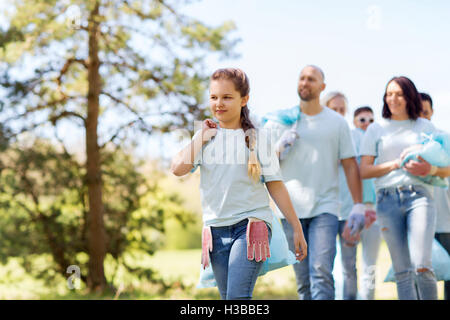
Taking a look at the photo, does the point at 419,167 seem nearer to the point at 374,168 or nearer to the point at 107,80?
the point at 374,168

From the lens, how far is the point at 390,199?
13.9 ft

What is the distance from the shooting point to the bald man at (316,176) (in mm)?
4043

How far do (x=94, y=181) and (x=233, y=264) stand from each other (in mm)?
6406

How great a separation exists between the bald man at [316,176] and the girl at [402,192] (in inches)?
8.7

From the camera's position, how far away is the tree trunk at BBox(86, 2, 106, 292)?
873 centimetres

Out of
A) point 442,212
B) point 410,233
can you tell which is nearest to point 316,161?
point 410,233

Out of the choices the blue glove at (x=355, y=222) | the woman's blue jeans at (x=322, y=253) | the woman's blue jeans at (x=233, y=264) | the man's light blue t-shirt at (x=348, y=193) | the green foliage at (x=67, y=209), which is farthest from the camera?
the green foliage at (x=67, y=209)

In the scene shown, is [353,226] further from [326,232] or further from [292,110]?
[292,110]

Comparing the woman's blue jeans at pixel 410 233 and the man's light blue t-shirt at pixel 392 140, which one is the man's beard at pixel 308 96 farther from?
the woman's blue jeans at pixel 410 233

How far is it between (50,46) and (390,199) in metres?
6.46

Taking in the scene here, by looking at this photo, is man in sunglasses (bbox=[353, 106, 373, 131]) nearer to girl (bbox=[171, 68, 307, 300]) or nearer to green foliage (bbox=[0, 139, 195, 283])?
girl (bbox=[171, 68, 307, 300])

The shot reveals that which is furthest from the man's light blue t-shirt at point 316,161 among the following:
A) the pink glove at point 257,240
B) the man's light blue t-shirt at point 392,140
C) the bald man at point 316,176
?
the pink glove at point 257,240

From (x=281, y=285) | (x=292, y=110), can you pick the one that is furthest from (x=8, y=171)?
(x=292, y=110)

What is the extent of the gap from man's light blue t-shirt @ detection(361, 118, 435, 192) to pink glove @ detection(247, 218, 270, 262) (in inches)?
75.2
